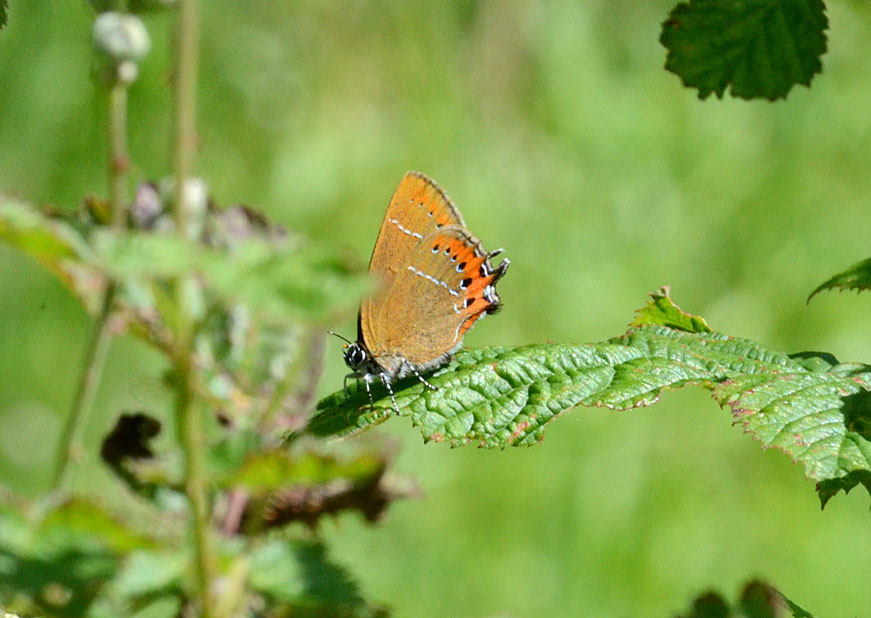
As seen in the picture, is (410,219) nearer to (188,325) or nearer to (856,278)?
(856,278)

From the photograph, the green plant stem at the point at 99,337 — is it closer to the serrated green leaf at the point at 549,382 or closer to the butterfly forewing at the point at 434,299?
the serrated green leaf at the point at 549,382

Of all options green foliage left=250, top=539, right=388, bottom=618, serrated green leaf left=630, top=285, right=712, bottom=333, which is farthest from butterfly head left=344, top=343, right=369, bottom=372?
green foliage left=250, top=539, right=388, bottom=618

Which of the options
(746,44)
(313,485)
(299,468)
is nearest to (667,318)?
(746,44)

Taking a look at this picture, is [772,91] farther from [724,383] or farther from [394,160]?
[394,160]

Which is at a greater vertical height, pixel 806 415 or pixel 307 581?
pixel 806 415

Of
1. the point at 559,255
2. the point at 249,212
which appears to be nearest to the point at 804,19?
the point at 249,212

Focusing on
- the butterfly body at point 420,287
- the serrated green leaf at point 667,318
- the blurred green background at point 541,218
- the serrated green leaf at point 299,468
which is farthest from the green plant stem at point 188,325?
the blurred green background at point 541,218

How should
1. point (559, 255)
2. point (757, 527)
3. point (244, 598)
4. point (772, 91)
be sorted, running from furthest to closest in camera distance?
point (559, 255) → point (757, 527) → point (772, 91) → point (244, 598)
